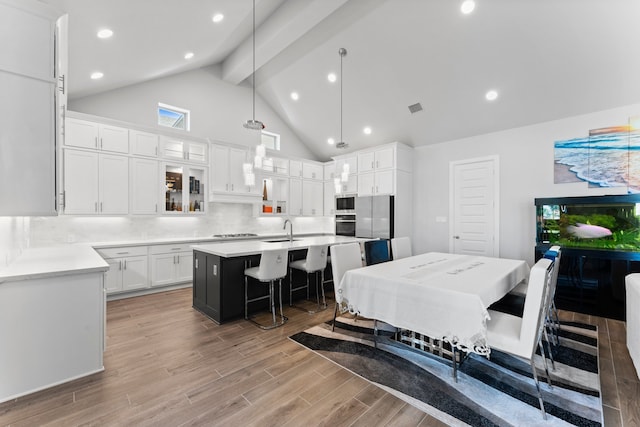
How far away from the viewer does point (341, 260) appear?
10.1 feet

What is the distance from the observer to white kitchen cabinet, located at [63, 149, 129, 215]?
4.08m

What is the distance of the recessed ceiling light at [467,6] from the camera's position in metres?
3.41

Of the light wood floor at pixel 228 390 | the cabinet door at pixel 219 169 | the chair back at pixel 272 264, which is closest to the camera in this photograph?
the light wood floor at pixel 228 390

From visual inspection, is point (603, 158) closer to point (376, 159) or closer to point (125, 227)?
point (376, 159)

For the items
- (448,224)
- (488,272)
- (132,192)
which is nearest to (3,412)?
(132,192)

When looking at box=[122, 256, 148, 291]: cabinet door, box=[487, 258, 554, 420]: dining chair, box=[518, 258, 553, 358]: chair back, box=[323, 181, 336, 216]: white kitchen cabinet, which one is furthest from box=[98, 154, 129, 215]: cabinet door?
box=[518, 258, 553, 358]: chair back

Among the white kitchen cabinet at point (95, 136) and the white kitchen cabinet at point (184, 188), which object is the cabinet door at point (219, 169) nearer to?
the white kitchen cabinet at point (184, 188)

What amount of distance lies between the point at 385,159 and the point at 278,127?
9.06 feet

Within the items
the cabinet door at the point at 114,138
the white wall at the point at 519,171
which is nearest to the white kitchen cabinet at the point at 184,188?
the cabinet door at the point at 114,138

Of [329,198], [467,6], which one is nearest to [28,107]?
[467,6]

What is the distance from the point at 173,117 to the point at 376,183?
13.4 ft

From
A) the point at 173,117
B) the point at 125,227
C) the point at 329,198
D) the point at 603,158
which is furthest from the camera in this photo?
the point at 329,198

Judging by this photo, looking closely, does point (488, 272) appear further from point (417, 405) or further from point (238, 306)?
point (238, 306)

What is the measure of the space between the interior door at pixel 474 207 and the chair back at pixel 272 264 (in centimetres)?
357
